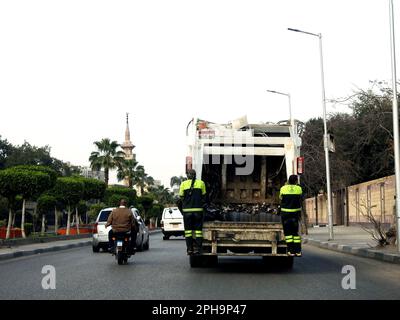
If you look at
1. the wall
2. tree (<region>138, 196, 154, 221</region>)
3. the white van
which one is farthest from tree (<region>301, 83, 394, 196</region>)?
tree (<region>138, 196, 154, 221</region>)

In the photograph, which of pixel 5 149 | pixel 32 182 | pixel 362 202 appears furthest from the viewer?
pixel 5 149

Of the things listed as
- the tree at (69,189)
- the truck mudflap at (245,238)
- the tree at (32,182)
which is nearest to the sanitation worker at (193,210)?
the truck mudflap at (245,238)

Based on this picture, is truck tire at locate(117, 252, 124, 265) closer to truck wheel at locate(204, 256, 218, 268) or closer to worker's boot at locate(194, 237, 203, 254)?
truck wheel at locate(204, 256, 218, 268)

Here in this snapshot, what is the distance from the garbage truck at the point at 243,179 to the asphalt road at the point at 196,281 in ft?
1.87

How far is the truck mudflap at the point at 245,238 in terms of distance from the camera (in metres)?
14.9

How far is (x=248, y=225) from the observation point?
15.1 metres

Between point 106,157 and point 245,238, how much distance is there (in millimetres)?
55670

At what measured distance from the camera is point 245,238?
15.0 metres

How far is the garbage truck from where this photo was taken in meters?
15.0

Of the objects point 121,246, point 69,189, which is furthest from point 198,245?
point 69,189

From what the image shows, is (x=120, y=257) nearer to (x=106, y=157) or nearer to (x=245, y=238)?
(x=245, y=238)

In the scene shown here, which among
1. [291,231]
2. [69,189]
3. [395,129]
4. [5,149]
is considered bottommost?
[291,231]

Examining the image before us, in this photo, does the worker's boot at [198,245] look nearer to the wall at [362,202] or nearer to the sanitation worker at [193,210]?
the sanitation worker at [193,210]
